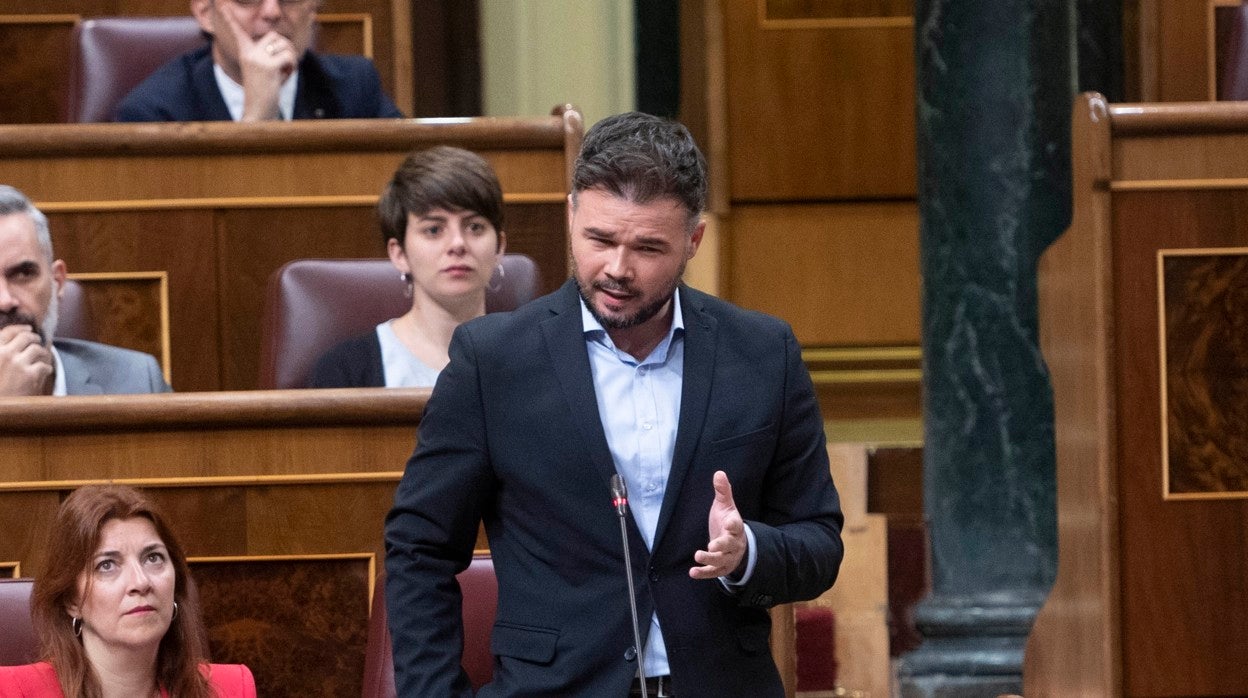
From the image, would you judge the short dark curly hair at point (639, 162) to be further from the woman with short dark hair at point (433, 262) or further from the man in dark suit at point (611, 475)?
the woman with short dark hair at point (433, 262)

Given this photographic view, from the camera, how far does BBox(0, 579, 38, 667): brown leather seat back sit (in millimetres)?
1115

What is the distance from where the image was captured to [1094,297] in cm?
146

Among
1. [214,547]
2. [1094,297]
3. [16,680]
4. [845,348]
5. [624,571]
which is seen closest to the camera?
[624,571]

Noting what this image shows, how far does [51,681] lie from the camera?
3.51 feet

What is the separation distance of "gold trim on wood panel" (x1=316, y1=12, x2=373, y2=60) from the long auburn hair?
4.19 feet

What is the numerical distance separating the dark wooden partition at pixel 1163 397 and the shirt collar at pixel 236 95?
0.83 m

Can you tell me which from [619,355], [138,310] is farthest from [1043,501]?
[619,355]

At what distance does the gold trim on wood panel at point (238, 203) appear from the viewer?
1.72 metres

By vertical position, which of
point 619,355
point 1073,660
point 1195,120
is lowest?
point 1073,660

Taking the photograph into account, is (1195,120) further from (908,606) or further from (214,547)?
(908,606)

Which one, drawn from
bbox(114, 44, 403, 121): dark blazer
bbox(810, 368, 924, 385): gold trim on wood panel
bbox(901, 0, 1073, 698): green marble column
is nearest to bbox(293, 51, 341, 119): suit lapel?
bbox(114, 44, 403, 121): dark blazer

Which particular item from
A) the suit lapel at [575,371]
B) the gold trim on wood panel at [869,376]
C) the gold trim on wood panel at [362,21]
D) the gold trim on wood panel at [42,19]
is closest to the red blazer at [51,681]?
the suit lapel at [575,371]

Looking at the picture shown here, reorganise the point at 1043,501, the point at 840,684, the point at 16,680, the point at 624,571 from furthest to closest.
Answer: the point at 840,684
the point at 1043,501
the point at 16,680
the point at 624,571

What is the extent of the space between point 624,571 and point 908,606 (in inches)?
58.5
